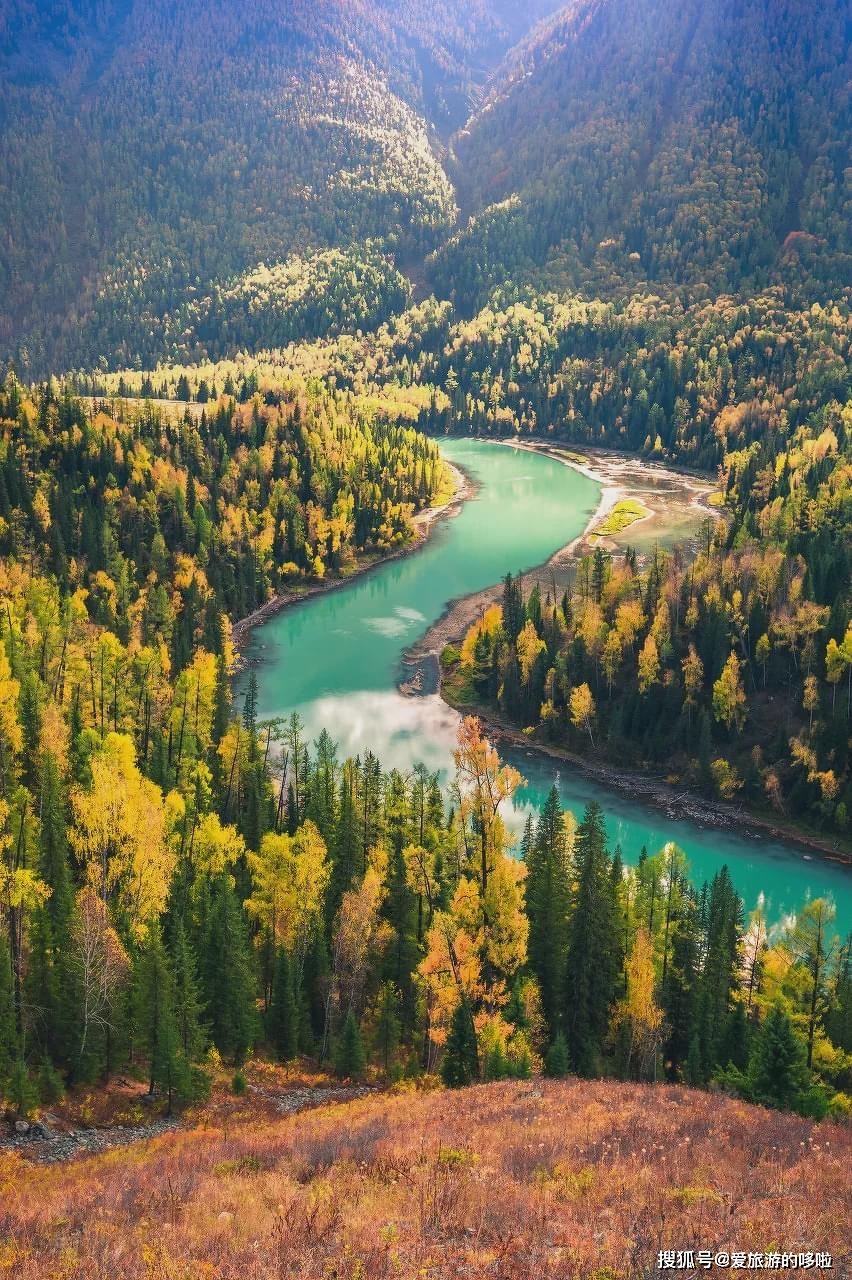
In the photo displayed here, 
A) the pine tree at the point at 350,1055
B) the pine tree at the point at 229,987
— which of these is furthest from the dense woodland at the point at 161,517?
the pine tree at the point at 350,1055

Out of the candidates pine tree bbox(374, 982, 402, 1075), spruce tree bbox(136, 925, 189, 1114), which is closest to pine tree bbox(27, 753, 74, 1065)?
spruce tree bbox(136, 925, 189, 1114)

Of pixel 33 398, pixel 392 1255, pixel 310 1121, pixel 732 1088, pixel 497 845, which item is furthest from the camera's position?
pixel 33 398

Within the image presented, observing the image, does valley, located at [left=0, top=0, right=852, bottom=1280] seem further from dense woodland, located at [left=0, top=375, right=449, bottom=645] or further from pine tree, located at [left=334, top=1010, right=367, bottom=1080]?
dense woodland, located at [left=0, top=375, right=449, bottom=645]

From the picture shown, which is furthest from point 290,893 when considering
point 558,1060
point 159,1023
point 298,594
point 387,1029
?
point 298,594

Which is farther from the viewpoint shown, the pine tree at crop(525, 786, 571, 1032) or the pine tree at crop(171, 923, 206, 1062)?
the pine tree at crop(525, 786, 571, 1032)

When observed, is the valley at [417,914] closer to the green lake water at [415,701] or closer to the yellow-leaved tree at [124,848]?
the yellow-leaved tree at [124,848]

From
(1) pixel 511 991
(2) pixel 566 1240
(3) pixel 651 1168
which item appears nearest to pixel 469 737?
(1) pixel 511 991

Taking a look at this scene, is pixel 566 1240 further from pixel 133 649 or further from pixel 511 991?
pixel 133 649
